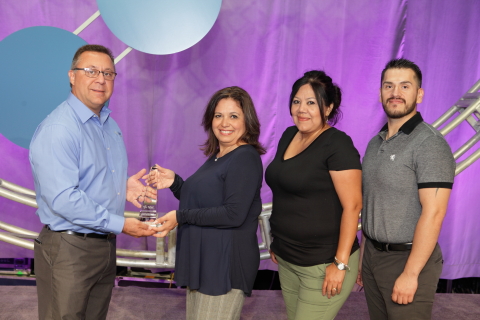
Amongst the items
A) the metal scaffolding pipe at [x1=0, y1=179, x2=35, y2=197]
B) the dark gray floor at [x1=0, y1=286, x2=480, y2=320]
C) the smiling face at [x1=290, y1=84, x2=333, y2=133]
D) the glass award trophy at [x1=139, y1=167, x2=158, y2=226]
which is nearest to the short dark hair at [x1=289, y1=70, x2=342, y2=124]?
the smiling face at [x1=290, y1=84, x2=333, y2=133]

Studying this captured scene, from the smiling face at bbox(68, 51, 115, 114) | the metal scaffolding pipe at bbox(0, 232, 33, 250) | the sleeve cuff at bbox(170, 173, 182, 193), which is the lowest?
the metal scaffolding pipe at bbox(0, 232, 33, 250)

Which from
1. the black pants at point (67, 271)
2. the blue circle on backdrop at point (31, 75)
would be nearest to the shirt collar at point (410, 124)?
the black pants at point (67, 271)

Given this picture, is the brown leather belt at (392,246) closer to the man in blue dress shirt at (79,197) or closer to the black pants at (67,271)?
the man in blue dress shirt at (79,197)

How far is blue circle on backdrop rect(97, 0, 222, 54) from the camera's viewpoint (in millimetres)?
2639

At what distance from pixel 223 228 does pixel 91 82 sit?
2.69 feet

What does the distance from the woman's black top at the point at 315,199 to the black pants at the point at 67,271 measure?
2.61 feet

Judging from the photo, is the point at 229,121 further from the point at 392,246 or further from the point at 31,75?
the point at 31,75

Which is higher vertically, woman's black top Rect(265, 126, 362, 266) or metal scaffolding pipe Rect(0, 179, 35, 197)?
woman's black top Rect(265, 126, 362, 266)

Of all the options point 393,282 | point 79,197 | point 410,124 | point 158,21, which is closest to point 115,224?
point 79,197

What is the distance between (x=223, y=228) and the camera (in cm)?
180

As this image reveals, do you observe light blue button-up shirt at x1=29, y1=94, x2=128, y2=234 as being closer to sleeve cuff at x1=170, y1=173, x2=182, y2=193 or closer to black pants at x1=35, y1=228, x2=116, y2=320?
black pants at x1=35, y1=228, x2=116, y2=320

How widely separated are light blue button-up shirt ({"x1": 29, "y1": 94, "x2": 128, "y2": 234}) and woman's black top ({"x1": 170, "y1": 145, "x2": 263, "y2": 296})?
304 millimetres

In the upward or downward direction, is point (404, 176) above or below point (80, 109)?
below

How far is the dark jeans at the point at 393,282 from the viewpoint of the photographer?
1.78 meters
